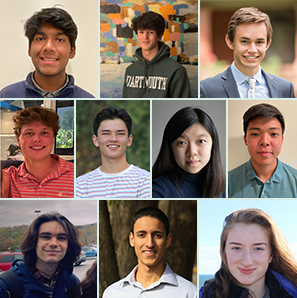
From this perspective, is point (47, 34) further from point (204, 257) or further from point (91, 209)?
point (204, 257)

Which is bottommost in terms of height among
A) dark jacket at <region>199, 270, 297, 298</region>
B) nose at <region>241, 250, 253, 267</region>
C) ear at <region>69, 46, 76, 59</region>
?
dark jacket at <region>199, 270, 297, 298</region>

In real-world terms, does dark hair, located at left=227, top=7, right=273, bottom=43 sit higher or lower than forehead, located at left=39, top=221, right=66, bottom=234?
higher

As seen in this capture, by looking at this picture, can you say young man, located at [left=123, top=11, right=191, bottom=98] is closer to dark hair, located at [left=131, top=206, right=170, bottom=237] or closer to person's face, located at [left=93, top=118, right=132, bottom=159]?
person's face, located at [left=93, top=118, right=132, bottom=159]

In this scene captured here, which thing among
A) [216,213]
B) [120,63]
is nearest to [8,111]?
[120,63]

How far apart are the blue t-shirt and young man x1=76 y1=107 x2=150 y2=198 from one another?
21.2 inches

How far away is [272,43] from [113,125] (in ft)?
3.63

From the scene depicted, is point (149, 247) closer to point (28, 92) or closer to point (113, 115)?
point (113, 115)

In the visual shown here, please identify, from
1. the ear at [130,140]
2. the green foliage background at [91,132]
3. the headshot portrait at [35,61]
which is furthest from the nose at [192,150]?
the headshot portrait at [35,61]

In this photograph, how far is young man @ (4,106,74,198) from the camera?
299cm

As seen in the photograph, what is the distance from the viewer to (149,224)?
2984 mm

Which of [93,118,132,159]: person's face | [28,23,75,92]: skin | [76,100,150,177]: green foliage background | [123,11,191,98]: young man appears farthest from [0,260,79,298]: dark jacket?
[123,11,191,98]: young man

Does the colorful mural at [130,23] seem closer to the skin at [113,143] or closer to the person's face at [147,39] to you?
the person's face at [147,39]

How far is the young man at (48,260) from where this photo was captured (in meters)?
2.99

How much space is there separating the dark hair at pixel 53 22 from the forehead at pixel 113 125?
51 cm
